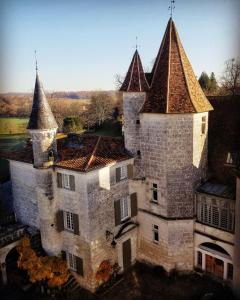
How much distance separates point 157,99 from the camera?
64.6 feet

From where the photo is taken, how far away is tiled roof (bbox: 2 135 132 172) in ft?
62.2

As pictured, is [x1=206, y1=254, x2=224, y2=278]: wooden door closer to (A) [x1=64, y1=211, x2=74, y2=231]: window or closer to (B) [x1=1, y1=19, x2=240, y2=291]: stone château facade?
(B) [x1=1, y1=19, x2=240, y2=291]: stone château facade

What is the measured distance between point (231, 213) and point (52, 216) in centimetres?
1160

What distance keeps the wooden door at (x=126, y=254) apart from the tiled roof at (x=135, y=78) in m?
11.1

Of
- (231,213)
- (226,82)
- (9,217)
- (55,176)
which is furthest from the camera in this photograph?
(226,82)

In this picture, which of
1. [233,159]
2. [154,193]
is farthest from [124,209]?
[233,159]

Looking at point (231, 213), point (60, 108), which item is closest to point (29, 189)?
point (231, 213)

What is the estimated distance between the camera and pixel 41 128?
1870cm

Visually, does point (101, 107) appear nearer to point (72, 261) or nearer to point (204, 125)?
point (204, 125)

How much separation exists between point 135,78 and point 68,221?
10.9 m

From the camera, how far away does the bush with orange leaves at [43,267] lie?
19.1 meters

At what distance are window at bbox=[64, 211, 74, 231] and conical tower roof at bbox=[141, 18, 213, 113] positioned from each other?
8.65 meters

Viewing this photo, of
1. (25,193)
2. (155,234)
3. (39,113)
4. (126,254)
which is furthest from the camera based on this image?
(25,193)

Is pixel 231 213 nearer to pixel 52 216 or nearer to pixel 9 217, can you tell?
pixel 52 216
